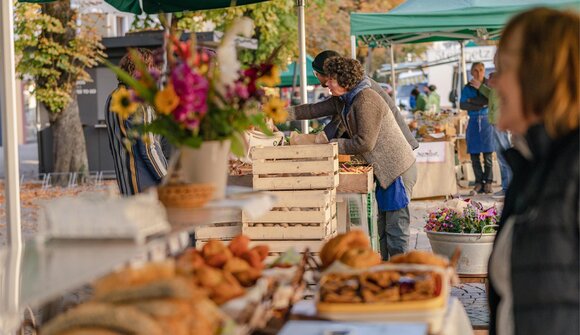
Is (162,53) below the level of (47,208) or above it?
above

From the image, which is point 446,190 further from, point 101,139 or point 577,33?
point 577,33

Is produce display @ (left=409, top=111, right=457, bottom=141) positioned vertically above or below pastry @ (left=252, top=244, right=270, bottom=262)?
above

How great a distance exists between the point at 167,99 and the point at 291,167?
2.50 metres

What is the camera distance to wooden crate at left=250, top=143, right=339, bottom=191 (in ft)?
18.1

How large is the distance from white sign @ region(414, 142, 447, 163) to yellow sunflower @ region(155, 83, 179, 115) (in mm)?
11042

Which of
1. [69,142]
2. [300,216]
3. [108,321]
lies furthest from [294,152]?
[69,142]

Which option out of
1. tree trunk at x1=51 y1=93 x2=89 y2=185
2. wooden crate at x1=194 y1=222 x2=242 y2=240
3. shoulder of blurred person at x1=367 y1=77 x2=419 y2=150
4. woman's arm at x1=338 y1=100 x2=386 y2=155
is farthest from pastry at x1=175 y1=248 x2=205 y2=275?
tree trunk at x1=51 y1=93 x2=89 y2=185

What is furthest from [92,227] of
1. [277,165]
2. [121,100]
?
[277,165]

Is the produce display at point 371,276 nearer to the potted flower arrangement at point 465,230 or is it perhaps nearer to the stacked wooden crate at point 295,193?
the stacked wooden crate at point 295,193

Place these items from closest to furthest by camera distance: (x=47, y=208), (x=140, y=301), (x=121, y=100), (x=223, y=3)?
(x=140, y=301), (x=47, y=208), (x=121, y=100), (x=223, y=3)

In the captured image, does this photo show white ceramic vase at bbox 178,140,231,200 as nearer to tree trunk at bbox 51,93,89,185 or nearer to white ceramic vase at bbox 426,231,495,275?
white ceramic vase at bbox 426,231,495,275

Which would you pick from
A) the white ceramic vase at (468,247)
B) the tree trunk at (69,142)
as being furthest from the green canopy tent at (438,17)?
the tree trunk at (69,142)

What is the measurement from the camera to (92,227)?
2535 mm

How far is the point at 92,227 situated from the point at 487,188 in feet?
42.2
